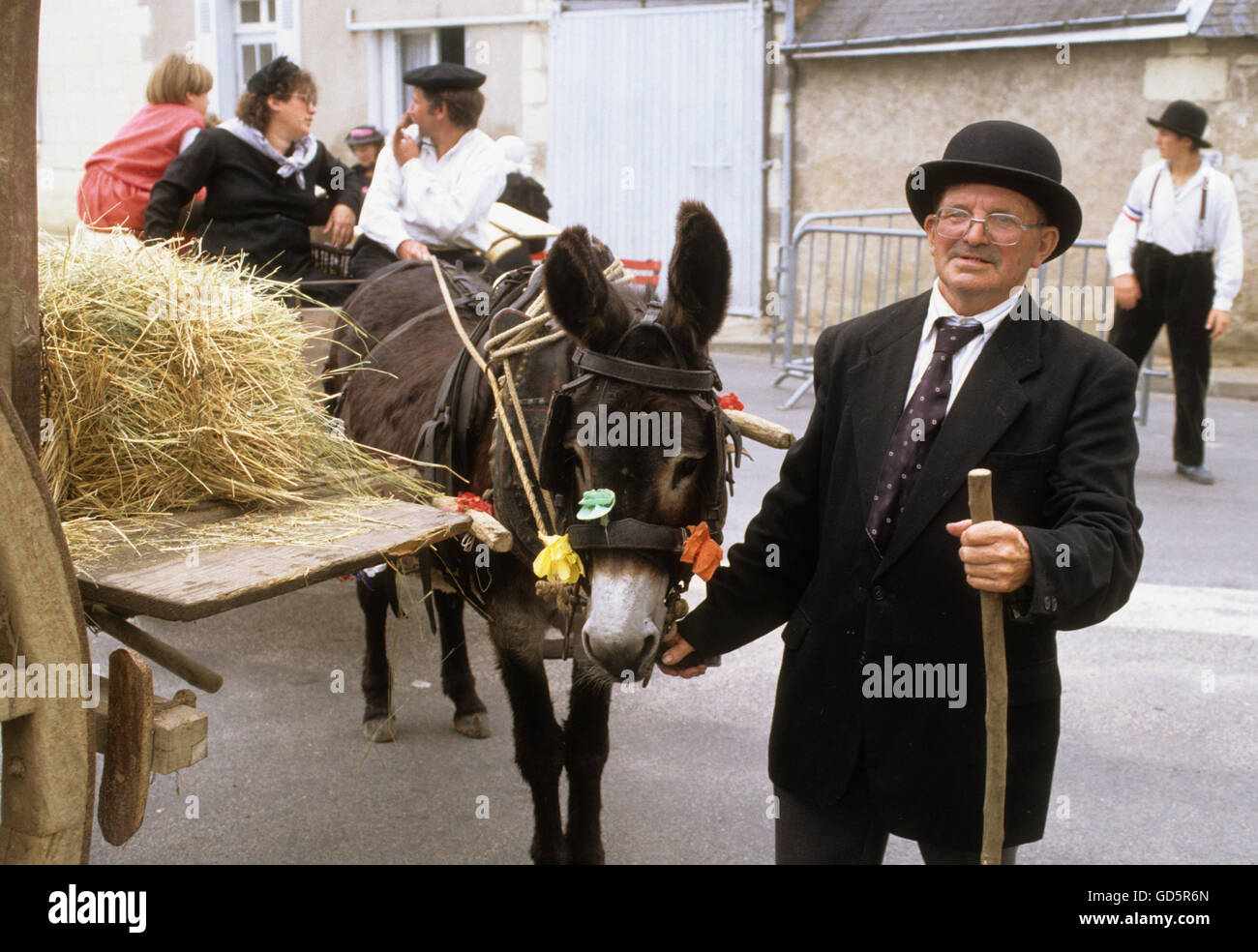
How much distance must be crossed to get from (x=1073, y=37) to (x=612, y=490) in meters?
10.6

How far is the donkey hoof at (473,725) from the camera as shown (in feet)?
14.9

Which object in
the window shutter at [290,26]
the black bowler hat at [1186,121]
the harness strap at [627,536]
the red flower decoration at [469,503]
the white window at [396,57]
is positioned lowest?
the red flower decoration at [469,503]

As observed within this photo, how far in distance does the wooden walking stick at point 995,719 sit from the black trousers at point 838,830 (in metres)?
0.29

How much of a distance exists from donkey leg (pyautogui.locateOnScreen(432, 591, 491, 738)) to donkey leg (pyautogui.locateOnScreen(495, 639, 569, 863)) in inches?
42.0

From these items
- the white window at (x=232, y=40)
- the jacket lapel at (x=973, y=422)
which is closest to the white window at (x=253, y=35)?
the white window at (x=232, y=40)

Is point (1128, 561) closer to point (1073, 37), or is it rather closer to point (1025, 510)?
point (1025, 510)

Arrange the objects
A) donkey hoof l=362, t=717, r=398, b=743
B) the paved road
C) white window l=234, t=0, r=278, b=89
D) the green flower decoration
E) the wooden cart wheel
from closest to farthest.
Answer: the wooden cart wheel
the green flower decoration
the paved road
donkey hoof l=362, t=717, r=398, b=743
white window l=234, t=0, r=278, b=89

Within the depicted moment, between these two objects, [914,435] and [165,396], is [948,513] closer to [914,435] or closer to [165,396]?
[914,435]

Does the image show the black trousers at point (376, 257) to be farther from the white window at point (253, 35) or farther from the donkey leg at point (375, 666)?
the white window at point (253, 35)

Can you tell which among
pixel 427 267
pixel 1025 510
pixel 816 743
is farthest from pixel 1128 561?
pixel 427 267

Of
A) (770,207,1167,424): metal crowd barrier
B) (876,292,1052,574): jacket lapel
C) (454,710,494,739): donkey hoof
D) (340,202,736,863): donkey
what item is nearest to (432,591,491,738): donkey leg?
(454,710,494,739): donkey hoof

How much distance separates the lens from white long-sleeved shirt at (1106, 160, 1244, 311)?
7.70 metres

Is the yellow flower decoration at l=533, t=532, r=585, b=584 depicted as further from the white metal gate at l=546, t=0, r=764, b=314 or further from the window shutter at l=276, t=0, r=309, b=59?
the window shutter at l=276, t=0, r=309, b=59

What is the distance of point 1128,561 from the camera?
215cm
